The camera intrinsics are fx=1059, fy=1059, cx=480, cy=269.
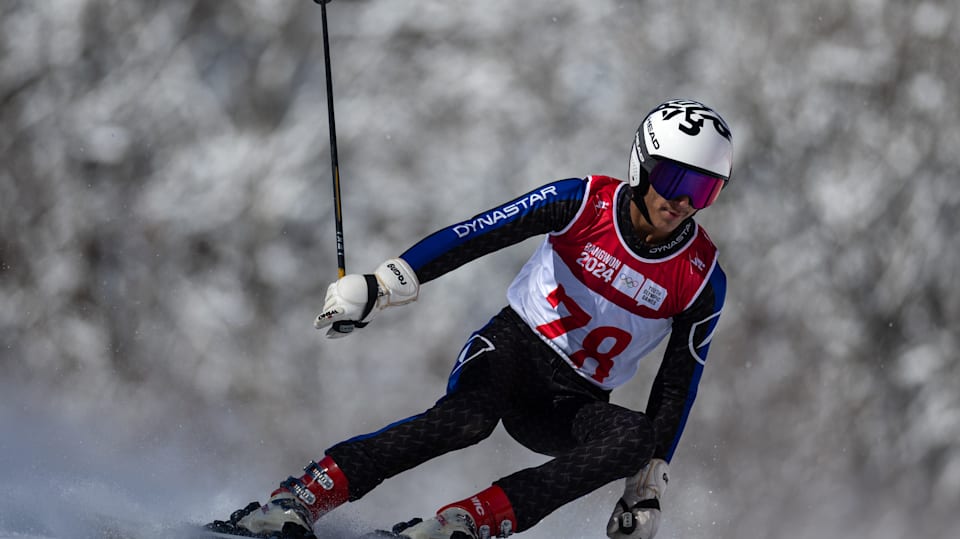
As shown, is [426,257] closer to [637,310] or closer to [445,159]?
[637,310]

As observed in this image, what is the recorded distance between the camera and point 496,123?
23.2ft

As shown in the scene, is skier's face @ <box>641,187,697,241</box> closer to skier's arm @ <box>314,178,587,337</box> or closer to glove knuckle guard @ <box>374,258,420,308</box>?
skier's arm @ <box>314,178,587,337</box>

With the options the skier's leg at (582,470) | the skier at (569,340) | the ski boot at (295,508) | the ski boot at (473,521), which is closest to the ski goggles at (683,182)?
the skier at (569,340)

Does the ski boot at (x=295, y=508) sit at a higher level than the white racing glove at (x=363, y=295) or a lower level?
lower

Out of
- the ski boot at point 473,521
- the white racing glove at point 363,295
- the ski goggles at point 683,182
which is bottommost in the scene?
the ski boot at point 473,521

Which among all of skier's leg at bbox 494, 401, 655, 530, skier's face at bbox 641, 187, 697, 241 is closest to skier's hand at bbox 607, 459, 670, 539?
skier's leg at bbox 494, 401, 655, 530

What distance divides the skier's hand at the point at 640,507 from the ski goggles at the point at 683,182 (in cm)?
84

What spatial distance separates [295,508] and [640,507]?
105 cm

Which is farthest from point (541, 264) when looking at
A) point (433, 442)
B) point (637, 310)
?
point (433, 442)

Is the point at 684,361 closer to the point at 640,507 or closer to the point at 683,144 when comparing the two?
the point at 640,507

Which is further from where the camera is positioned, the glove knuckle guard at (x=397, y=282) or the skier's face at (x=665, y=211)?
the skier's face at (x=665, y=211)

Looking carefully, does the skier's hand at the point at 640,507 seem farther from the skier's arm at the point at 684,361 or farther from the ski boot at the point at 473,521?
the ski boot at the point at 473,521

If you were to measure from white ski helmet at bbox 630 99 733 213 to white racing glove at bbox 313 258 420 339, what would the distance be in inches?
32.0

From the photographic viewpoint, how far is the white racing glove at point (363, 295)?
2967mm
